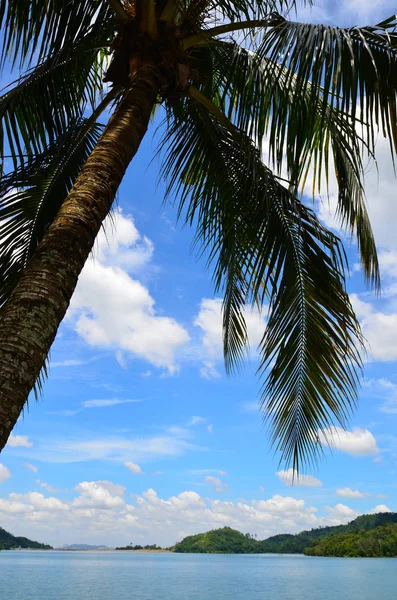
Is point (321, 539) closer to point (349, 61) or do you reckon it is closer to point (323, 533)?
point (323, 533)

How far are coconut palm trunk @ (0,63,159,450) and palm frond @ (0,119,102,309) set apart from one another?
5.83 ft

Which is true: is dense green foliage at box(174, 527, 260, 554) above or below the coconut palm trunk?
above

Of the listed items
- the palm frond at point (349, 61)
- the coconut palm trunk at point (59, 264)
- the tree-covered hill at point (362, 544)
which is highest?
the tree-covered hill at point (362, 544)

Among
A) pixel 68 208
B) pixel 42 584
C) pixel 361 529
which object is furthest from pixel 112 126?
pixel 361 529

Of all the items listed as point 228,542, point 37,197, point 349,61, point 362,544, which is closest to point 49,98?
point 37,197

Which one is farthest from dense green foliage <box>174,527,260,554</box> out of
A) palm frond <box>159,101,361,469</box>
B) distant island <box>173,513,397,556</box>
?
palm frond <box>159,101,361,469</box>

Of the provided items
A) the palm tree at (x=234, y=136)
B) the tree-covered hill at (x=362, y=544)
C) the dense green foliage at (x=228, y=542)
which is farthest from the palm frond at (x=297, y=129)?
the dense green foliage at (x=228, y=542)

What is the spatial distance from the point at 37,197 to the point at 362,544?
346 feet

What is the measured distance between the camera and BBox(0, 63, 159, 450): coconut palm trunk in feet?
9.07

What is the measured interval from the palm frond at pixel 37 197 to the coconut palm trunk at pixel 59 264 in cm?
178

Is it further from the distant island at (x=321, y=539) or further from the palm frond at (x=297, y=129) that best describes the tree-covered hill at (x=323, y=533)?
the palm frond at (x=297, y=129)

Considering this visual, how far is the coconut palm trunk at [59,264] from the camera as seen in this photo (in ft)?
9.07

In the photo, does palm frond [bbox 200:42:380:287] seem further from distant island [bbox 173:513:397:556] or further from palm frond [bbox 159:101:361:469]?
distant island [bbox 173:513:397:556]

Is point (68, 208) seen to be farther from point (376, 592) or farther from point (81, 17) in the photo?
point (376, 592)
